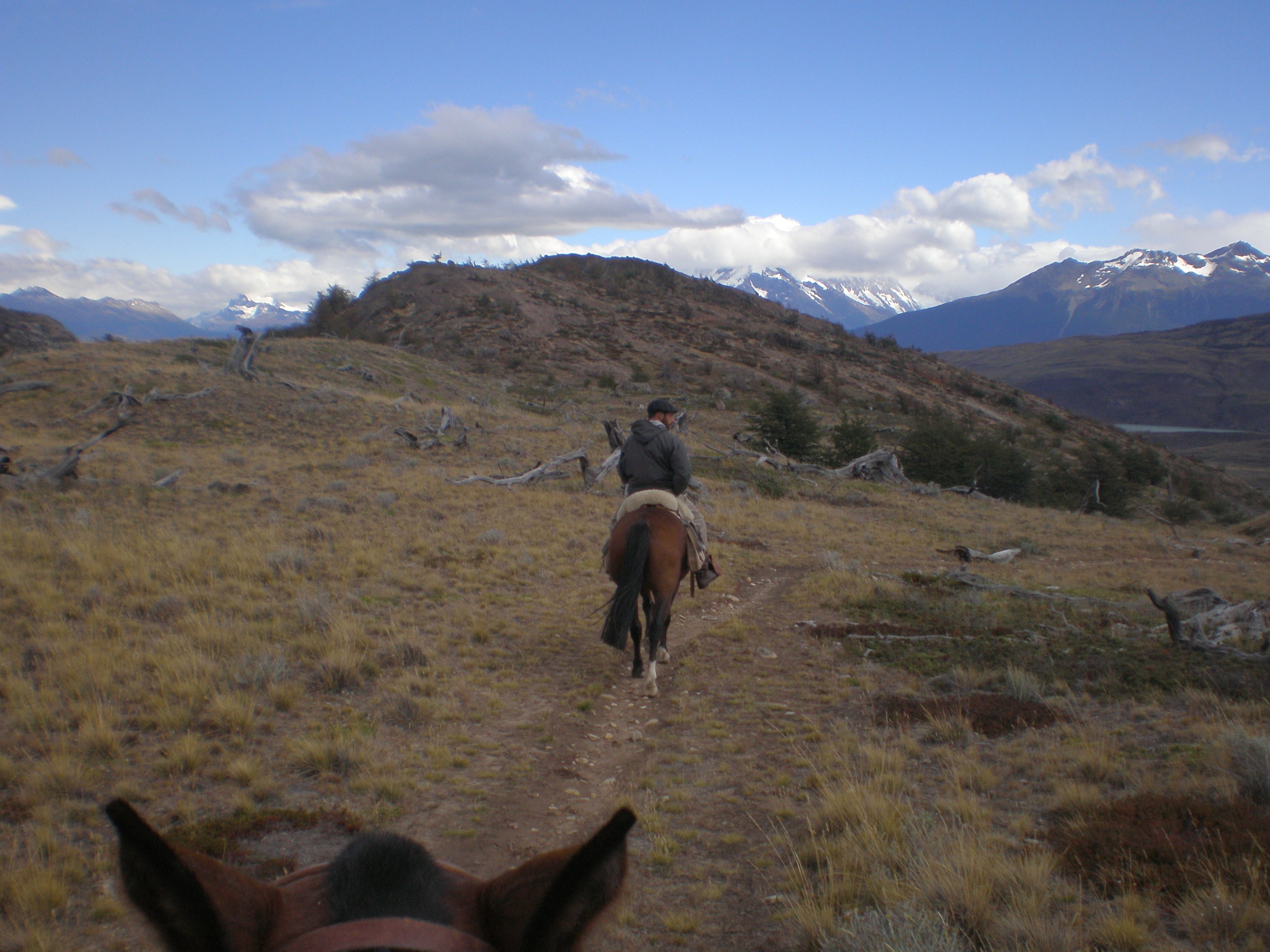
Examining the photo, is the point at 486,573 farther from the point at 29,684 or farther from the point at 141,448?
the point at 141,448

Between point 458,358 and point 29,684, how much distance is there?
4517cm

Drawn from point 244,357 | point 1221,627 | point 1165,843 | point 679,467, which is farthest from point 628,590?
point 244,357

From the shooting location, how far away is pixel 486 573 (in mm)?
9234

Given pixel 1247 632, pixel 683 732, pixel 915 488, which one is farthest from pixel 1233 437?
pixel 683 732

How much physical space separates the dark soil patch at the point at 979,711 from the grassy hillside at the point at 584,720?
0.11 ft

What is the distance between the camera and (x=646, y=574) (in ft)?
20.3

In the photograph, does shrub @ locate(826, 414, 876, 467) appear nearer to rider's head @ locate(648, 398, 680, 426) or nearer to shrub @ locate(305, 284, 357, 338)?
rider's head @ locate(648, 398, 680, 426)

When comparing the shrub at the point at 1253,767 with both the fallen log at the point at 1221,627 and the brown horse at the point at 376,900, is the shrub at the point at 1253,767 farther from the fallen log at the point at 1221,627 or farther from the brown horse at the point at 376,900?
the brown horse at the point at 376,900

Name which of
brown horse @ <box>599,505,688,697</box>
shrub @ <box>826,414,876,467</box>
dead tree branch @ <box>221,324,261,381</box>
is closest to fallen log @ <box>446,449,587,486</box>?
brown horse @ <box>599,505,688,697</box>

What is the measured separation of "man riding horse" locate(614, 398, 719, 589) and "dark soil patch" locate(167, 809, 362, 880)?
352 centimetres

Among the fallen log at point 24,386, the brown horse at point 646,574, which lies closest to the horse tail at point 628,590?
the brown horse at point 646,574

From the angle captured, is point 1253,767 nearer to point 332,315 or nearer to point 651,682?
point 651,682

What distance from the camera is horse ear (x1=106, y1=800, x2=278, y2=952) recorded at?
923 millimetres

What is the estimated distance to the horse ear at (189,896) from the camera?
0.92 meters
